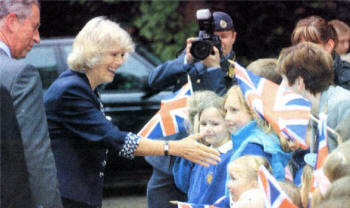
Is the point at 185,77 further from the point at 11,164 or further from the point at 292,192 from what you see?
the point at 11,164

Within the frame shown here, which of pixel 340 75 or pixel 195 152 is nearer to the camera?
pixel 195 152

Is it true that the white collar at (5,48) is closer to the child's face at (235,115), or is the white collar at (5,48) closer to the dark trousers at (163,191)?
the child's face at (235,115)

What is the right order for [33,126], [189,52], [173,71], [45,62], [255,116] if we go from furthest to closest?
[45,62], [173,71], [189,52], [255,116], [33,126]

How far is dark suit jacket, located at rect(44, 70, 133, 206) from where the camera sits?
134 inches

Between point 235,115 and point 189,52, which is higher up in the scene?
point 189,52

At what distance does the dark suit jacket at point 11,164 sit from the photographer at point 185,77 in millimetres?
1596

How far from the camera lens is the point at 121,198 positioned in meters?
6.82

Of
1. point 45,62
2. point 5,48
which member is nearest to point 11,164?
point 5,48

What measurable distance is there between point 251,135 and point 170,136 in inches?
36.8

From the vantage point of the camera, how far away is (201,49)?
3951 millimetres

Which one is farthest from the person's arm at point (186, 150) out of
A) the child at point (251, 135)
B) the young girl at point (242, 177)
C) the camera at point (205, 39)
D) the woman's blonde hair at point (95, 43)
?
the camera at point (205, 39)

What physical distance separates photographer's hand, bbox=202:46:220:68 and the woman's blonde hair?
1.86 ft

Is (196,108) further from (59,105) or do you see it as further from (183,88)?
(59,105)

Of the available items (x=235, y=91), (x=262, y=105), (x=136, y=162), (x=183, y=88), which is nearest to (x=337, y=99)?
(x=262, y=105)
